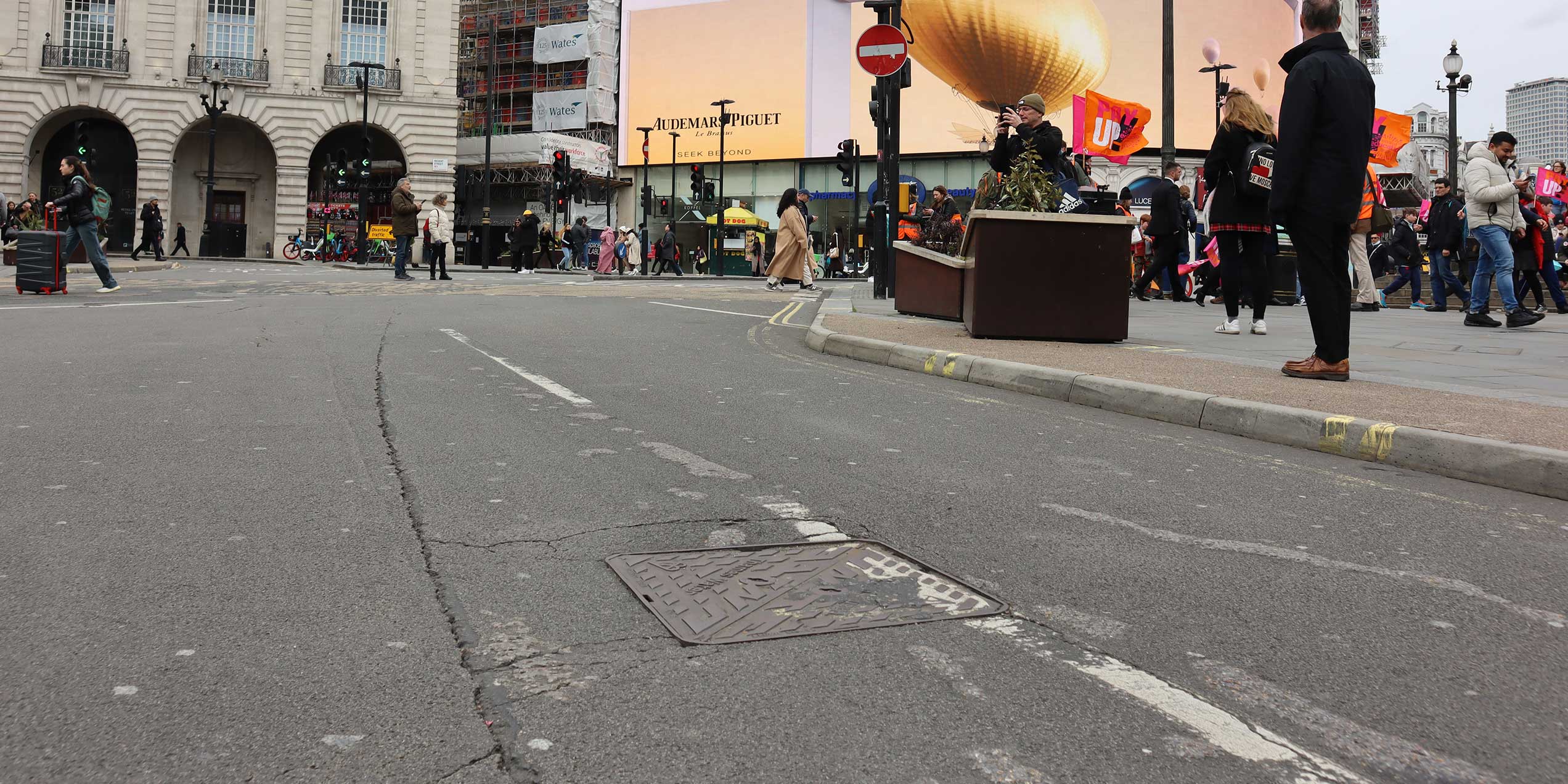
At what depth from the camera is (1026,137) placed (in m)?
10.6

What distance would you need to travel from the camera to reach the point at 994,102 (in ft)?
147

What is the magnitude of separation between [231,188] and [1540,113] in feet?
625

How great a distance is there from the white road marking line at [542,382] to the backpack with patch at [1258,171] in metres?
5.53

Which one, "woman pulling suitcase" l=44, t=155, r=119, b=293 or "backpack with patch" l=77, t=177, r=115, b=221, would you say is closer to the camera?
"woman pulling suitcase" l=44, t=155, r=119, b=293

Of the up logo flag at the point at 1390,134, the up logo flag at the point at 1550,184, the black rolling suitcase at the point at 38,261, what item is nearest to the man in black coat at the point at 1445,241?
the up logo flag at the point at 1550,184

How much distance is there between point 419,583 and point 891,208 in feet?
45.5

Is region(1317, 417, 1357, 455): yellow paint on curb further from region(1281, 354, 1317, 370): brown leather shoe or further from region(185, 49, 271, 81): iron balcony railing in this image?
region(185, 49, 271, 81): iron balcony railing

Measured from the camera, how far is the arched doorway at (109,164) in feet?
148

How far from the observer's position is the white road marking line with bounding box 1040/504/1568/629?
309 centimetres

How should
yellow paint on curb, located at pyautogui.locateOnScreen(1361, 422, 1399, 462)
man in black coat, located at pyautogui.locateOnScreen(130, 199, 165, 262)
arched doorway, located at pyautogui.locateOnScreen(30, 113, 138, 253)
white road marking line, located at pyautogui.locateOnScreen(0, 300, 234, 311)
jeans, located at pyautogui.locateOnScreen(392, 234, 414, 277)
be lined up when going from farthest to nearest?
arched doorway, located at pyautogui.locateOnScreen(30, 113, 138, 253) → man in black coat, located at pyautogui.locateOnScreen(130, 199, 165, 262) → jeans, located at pyautogui.locateOnScreen(392, 234, 414, 277) → white road marking line, located at pyautogui.locateOnScreen(0, 300, 234, 311) → yellow paint on curb, located at pyautogui.locateOnScreen(1361, 422, 1399, 462)

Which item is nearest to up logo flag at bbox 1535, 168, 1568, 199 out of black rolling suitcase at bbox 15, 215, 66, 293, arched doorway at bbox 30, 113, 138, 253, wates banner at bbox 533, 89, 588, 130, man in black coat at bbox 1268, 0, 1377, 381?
man in black coat at bbox 1268, 0, 1377, 381

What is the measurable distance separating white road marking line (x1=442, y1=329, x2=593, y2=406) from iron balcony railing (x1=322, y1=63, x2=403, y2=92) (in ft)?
130

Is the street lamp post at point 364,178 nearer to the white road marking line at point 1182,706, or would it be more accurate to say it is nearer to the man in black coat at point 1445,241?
the man in black coat at point 1445,241

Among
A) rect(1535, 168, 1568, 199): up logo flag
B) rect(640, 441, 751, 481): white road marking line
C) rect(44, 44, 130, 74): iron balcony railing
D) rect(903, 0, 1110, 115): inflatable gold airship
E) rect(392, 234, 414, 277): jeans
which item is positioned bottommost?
rect(640, 441, 751, 481): white road marking line
